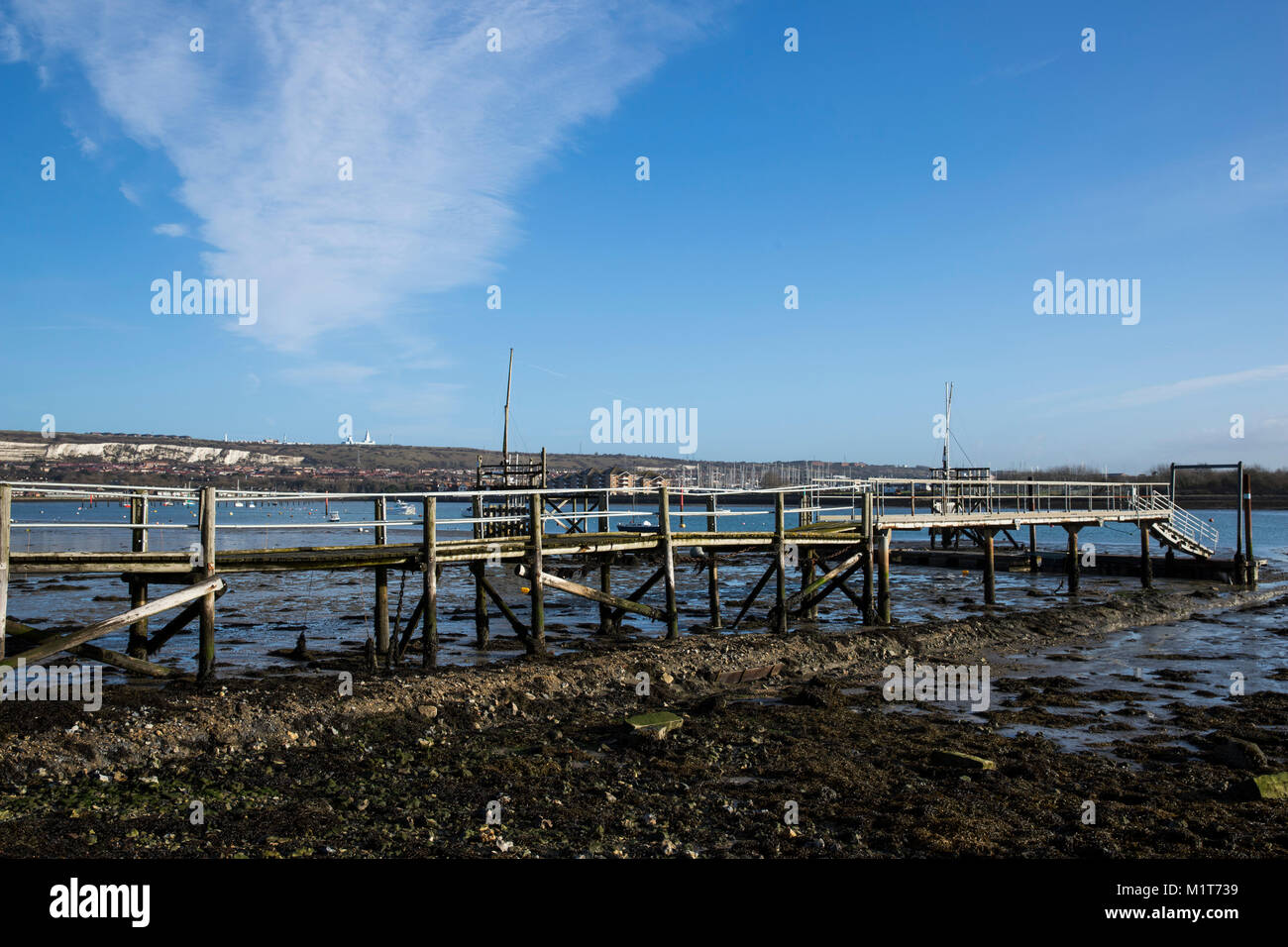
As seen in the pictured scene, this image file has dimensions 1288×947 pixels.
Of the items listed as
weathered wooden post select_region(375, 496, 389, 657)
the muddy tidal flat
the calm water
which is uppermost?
weathered wooden post select_region(375, 496, 389, 657)

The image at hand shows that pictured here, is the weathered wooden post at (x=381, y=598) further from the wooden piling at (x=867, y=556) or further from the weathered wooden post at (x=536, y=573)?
the wooden piling at (x=867, y=556)

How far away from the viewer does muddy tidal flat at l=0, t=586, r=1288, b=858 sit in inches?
282

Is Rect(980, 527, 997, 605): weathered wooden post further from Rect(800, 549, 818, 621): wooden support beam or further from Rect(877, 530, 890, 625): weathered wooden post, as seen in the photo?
Rect(877, 530, 890, 625): weathered wooden post

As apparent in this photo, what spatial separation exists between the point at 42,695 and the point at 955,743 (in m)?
10.7

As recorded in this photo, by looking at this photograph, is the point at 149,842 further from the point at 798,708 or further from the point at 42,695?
the point at 798,708

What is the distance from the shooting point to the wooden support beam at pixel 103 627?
9.88 m

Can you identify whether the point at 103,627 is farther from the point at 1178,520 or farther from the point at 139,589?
the point at 1178,520

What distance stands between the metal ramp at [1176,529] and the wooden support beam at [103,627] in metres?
32.3

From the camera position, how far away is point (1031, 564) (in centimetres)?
4059

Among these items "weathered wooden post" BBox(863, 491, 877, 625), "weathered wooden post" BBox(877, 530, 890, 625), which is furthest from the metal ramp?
"weathered wooden post" BBox(863, 491, 877, 625)

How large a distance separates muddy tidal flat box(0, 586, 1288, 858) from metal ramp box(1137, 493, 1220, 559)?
72.0ft

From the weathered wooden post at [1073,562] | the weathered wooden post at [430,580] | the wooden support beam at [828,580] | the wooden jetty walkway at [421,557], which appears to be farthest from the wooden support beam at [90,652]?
the weathered wooden post at [1073,562]

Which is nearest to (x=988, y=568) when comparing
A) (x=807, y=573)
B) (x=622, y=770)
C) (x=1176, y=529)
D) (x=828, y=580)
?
(x=807, y=573)
